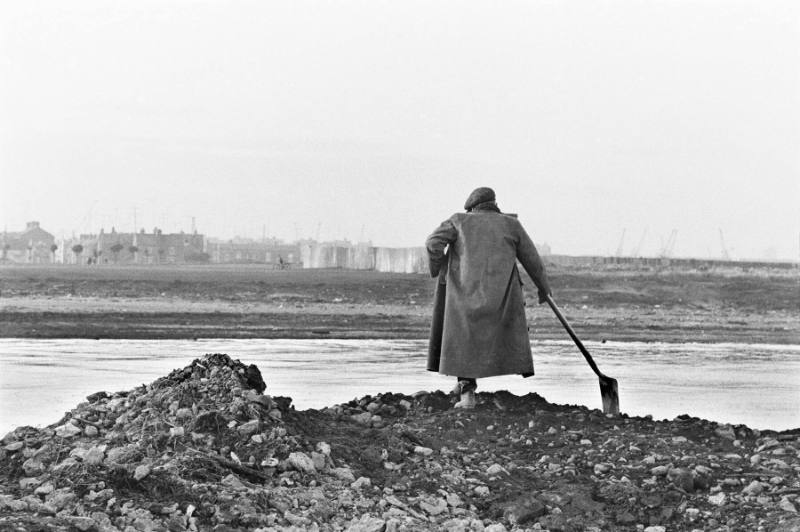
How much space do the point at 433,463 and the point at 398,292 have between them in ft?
104

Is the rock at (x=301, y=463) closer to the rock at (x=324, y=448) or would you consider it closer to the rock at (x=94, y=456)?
the rock at (x=324, y=448)

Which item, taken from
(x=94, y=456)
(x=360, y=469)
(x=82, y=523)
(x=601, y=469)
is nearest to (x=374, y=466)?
(x=360, y=469)

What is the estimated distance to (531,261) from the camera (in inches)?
418

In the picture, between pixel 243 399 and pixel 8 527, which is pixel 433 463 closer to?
pixel 243 399

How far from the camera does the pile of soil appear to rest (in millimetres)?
6965

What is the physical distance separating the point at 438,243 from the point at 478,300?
615 mm

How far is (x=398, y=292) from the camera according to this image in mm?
40094

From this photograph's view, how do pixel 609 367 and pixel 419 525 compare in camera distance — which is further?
pixel 609 367

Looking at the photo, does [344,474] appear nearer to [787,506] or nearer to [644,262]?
[787,506]

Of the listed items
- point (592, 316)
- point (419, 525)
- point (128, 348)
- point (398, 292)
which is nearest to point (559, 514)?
point (419, 525)

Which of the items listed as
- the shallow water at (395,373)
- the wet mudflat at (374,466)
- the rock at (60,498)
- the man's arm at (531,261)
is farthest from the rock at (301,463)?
the shallow water at (395,373)

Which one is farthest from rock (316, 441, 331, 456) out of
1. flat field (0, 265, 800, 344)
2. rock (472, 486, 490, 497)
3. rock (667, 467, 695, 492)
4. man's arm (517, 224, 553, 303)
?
flat field (0, 265, 800, 344)

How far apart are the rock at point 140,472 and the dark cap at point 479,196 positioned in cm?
449

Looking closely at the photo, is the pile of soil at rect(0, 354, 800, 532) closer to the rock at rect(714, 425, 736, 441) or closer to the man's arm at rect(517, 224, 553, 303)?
the rock at rect(714, 425, 736, 441)
